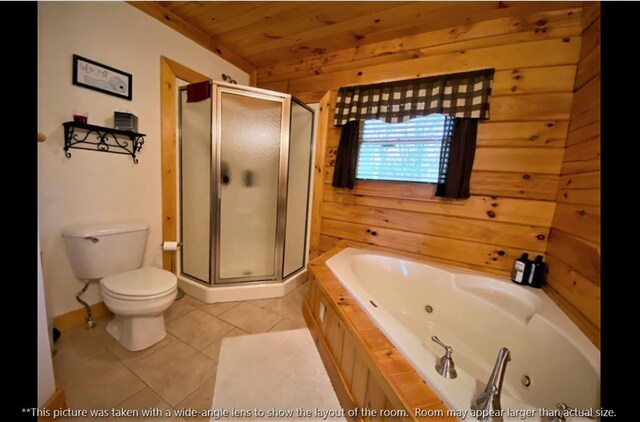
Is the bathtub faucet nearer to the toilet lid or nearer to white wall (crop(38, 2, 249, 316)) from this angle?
the toilet lid

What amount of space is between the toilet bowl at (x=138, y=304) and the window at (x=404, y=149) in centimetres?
174

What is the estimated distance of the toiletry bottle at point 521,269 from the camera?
154 cm

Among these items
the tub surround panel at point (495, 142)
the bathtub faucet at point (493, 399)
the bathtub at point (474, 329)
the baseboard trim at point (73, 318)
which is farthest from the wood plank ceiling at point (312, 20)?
the baseboard trim at point (73, 318)

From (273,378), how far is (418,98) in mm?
2159

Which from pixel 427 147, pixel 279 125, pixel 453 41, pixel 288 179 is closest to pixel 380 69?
pixel 453 41

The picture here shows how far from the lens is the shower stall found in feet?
6.44

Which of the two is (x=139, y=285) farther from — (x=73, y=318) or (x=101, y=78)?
(x=101, y=78)

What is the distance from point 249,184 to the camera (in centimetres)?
221

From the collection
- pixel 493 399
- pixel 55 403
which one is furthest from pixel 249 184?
pixel 493 399

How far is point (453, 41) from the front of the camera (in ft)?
5.85

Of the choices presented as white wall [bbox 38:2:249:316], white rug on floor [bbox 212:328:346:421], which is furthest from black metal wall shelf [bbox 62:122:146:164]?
white rug on floor [bbox 212:328:346:421]

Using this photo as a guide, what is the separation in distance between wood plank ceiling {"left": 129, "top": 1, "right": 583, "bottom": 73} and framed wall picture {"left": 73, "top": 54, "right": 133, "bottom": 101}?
535 mm

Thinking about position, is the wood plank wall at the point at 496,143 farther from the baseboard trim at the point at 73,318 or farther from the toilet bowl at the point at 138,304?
the baseboard trim at the point at 73,318
